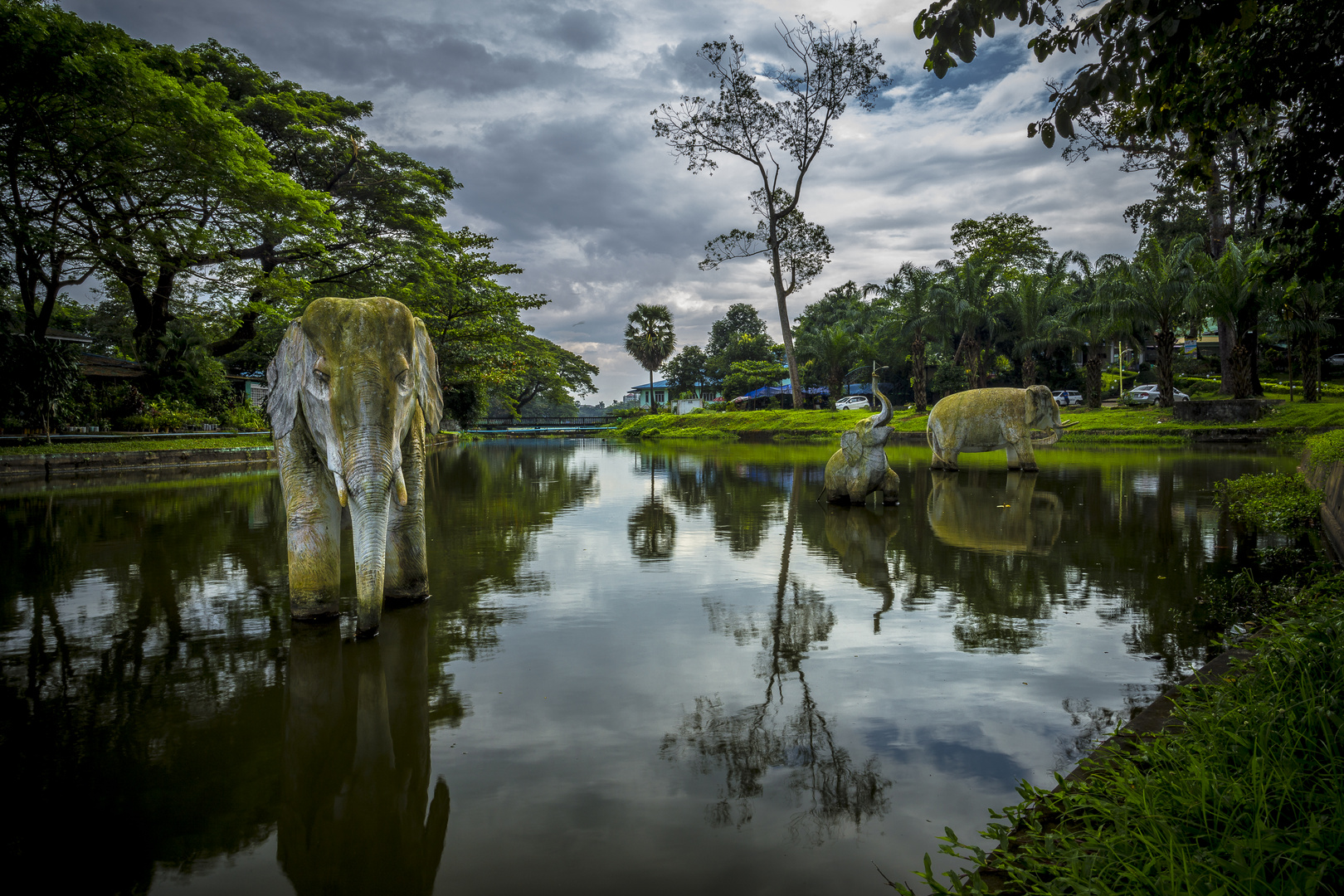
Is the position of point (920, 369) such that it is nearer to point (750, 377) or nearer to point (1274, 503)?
point (750, 377)

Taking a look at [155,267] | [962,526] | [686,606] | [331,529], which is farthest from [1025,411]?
[155,267]

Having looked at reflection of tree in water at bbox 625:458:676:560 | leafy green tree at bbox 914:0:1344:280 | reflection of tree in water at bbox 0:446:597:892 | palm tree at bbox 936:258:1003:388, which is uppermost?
palm tree at bbox 936:258:1003:388

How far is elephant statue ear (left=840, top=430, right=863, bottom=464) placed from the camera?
394 inches

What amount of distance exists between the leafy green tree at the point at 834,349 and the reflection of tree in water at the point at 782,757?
4637cm

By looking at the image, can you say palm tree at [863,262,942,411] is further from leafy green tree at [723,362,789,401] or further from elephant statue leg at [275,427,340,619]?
elephant statue leg at [275,427,340,619]

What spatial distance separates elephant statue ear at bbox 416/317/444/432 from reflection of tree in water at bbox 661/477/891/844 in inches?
113

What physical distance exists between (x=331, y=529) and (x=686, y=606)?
255 cm

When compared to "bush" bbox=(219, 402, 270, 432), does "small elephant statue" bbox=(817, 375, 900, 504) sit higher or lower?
lower

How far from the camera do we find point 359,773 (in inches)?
112

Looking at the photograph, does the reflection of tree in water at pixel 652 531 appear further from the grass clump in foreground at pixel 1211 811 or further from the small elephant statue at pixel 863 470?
the grass clump in foreground at pixel 1211 811

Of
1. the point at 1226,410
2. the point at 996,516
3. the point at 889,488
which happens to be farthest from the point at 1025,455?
the point at 1226,410

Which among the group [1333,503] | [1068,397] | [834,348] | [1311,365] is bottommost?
[1333,503]

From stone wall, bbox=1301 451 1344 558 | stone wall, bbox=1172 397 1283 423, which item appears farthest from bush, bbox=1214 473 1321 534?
stone wall, bbox=1172 397 1283 423

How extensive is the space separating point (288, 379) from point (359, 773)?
2779mm
